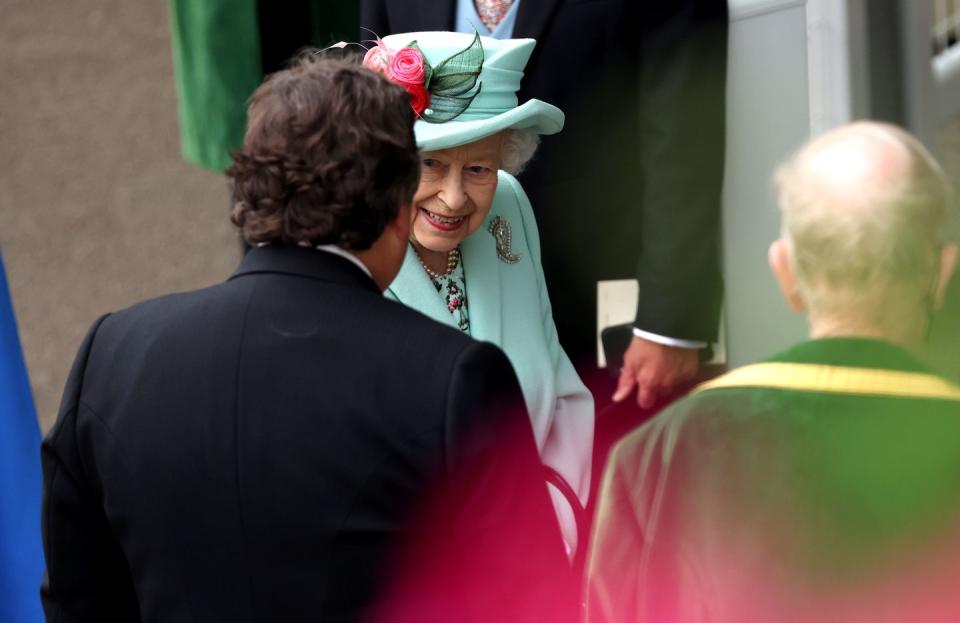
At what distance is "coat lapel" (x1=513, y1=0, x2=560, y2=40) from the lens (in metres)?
2.89

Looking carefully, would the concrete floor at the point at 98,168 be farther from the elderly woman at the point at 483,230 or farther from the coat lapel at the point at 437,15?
the elderly woman at the point at 483,230

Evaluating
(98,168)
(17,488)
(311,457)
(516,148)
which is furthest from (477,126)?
(98,168)

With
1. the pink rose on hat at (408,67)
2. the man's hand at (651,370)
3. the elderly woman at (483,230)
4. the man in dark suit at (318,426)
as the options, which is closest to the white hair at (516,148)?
the elderly woman at (483,230)

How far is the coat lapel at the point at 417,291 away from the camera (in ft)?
7.73

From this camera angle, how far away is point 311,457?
165 cm

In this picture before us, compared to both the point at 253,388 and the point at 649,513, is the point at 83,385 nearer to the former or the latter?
the point at 253,388

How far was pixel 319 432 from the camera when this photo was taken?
5.41 ft

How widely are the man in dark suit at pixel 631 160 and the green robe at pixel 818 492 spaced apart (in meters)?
1.29

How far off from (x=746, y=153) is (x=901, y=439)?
1.77 m

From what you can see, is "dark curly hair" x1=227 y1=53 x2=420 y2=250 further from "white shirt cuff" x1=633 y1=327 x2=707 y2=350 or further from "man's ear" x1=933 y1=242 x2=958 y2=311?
"white shirt cuff" x1=633 y1=327 x2=707 y2=350

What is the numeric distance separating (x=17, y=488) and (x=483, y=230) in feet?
3.74

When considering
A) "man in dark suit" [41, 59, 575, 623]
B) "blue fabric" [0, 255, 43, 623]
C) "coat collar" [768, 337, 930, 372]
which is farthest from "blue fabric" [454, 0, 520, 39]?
"coat collar" [768, 337, 930, 372]

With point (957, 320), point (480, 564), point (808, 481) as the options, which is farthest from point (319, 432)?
point (957, 320)

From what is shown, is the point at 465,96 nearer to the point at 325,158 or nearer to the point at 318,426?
the point at 325,158
